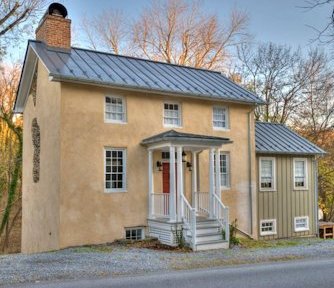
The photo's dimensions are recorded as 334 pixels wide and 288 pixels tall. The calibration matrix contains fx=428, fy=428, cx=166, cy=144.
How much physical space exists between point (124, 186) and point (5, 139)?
15587 millimetres

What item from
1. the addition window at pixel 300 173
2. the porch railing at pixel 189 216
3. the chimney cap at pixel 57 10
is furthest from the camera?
the addition window at pixel 300 173

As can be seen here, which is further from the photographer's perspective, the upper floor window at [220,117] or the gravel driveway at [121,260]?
the upper floor window at [220,117]

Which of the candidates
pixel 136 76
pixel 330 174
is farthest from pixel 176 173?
pixel 330 174

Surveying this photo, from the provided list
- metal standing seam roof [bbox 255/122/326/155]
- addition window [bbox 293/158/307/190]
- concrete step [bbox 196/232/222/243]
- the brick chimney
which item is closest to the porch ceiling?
concrete step [bbox 196/232/222/243]

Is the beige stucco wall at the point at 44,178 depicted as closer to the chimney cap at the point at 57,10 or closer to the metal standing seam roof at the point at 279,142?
the chimney cap at the point at 57,10

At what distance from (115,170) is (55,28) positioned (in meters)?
6.11

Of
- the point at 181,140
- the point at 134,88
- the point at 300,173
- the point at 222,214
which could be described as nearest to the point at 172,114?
the point at 134,88

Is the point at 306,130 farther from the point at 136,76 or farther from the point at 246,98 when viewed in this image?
the point at 136,76

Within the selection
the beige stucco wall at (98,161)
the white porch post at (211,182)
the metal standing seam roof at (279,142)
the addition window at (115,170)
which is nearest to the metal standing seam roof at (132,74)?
the beige stucco wall at (98,161)

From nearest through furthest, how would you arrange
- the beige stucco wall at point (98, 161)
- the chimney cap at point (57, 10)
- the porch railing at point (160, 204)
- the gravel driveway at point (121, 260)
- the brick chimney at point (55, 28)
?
the gravel driveway at point (121, 260) < the beige stucco wall at point (98, 161) < the porch railing at point (160, 204) < the brick chimney at point (55, 28) < the chimney cap at point (57, 10)

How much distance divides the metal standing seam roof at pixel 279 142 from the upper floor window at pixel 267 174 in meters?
0.55

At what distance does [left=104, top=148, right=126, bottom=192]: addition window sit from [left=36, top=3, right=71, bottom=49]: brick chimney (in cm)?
484

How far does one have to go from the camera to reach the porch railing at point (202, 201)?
1664cm

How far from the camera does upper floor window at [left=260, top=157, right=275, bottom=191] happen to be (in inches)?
753
